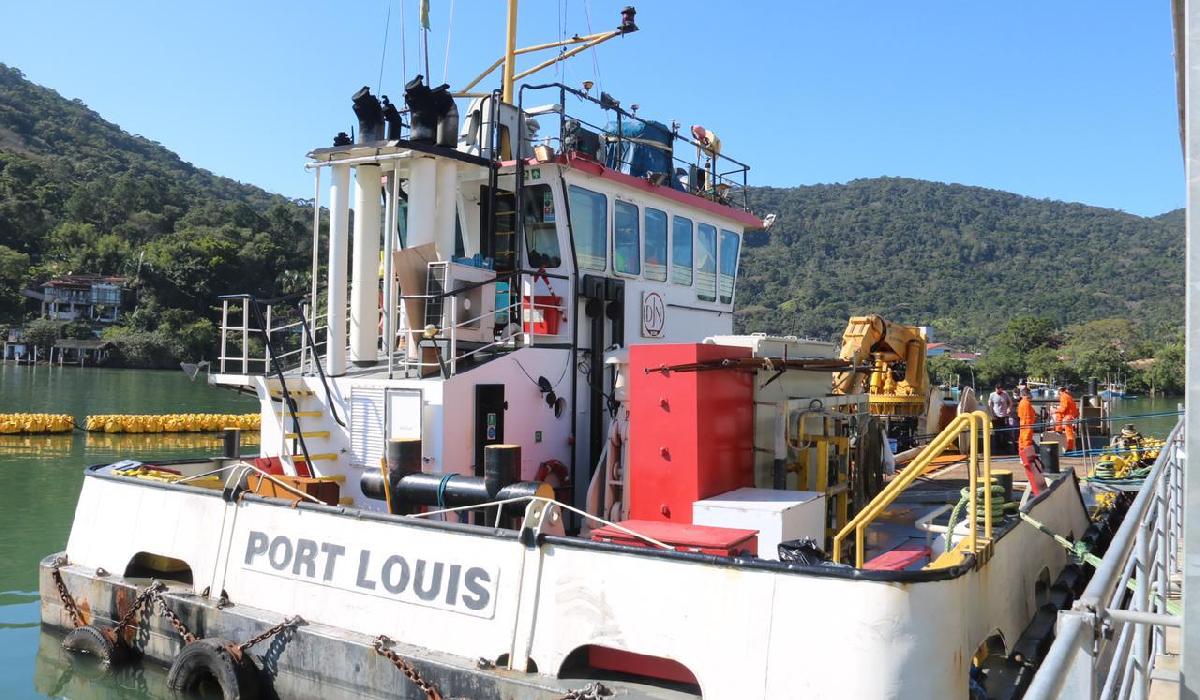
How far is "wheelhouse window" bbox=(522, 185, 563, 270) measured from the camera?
8.91 metres

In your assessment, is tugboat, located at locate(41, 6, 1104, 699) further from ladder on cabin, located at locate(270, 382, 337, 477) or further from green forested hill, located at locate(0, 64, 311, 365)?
green forested hill, located at locate(0, 64, 311, 365)

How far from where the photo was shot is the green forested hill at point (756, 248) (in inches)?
3634

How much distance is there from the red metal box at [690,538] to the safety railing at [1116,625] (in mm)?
2105

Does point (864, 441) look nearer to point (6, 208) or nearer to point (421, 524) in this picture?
point (421, 524)

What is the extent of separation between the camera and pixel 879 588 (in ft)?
14.0

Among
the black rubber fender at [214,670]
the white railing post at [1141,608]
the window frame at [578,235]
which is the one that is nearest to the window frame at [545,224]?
the window frame at [578,235]

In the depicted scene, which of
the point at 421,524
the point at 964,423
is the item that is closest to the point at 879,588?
the point at 964,423

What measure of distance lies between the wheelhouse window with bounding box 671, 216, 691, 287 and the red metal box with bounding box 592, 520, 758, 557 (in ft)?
16.0

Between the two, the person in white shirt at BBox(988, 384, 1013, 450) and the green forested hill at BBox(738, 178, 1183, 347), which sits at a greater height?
the green forested hill at BBox(738, 178, 1183, 347)

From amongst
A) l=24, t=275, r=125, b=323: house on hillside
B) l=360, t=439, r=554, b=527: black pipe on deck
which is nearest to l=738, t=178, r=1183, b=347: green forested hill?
l=24, t=275, r=125, b=323: house on hillside

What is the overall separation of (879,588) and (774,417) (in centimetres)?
356

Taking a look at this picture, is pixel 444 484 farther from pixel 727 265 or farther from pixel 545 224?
pixel 727 265

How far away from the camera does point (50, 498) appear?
16484mm

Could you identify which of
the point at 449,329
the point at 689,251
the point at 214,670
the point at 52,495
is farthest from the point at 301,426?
the point at 52,495
